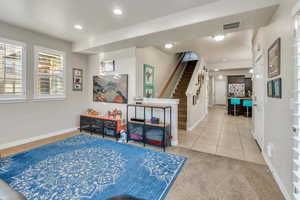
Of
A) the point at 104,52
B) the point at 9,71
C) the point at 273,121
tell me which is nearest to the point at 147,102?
the point at 104,52

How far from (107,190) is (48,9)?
3.29 metres

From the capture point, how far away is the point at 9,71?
3.09m

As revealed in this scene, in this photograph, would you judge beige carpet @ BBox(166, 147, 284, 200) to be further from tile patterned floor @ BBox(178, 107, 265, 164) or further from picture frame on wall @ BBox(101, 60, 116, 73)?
picture frame on wall @ BBox(101, 60, 116, 73)

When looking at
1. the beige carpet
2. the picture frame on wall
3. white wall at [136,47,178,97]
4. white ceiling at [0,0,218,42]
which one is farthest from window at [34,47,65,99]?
the beige carpet

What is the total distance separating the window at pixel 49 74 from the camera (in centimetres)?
358

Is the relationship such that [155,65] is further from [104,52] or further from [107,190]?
[107,190]

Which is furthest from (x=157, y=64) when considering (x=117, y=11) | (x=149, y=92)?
(x=117, y=11)

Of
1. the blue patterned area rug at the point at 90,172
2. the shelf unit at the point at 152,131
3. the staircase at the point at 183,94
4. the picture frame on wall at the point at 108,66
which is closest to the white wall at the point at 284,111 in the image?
the blue patterned area rug at the point at 90,172

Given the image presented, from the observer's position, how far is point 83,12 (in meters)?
2.62

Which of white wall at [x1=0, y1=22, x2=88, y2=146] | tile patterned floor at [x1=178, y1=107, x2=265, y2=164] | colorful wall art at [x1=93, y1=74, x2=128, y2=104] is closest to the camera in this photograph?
tile patterned floor at [x1=178, y1=107, x2=265, y2=164]

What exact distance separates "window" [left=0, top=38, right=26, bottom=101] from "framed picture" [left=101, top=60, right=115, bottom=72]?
6.36ft

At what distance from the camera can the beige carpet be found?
Answer: 1.71 metres

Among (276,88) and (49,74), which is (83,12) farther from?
(276,88)

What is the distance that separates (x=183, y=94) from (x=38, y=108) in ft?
16.1
